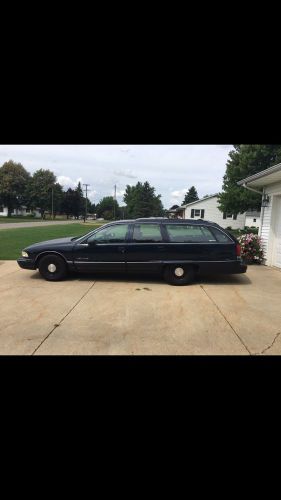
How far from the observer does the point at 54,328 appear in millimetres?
3695

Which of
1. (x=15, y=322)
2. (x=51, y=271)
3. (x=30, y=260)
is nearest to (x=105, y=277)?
(x=51, y=271)

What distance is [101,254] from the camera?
6160mm

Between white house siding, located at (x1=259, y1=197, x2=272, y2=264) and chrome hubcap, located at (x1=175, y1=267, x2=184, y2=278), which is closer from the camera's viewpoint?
chrome hubcap, located at (x1=175, y1=267, x2=184, y2=278)

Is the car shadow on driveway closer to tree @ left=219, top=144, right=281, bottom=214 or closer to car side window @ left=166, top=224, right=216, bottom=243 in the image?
car side window @ left=166, top=224, right=216, bottom=243

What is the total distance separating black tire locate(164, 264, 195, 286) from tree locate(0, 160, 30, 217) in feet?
188

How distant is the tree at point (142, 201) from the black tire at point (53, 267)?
66980 millimetres

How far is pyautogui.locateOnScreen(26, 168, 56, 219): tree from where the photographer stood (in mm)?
60781

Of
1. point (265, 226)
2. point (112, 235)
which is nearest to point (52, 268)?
point (112, 235)

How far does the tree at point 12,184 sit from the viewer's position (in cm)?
5462

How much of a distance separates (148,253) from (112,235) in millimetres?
968

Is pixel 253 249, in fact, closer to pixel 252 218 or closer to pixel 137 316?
pixel 137 316

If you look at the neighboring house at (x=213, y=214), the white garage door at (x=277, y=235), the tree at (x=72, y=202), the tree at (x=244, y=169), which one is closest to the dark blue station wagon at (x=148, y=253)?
the white garage door at (x=277, y=235)

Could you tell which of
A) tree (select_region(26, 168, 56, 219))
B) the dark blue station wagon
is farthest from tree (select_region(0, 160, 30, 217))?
the dark blue station wagon
